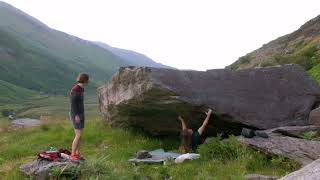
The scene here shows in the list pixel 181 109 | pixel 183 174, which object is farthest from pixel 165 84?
pixel 183 174

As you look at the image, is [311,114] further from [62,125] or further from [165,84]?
[62,125]

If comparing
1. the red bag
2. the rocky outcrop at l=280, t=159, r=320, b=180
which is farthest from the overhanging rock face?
the rocky outcrop at l=280, t=159, r=320, b=180

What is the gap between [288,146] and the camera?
17.8 meters

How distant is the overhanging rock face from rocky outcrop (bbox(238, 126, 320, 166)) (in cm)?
251

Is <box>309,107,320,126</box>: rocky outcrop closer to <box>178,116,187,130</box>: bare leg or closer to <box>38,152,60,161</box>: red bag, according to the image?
<box>178,116,187,130</box>: bare leg

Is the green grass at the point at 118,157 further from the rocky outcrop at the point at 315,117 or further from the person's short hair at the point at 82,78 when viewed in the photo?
the rocky outcrop at the point at 315,117

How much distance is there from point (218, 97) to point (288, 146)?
14.8 feet

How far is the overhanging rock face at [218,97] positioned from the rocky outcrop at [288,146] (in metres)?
2.51

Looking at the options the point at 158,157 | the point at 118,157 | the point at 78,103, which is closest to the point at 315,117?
the point at 158,157

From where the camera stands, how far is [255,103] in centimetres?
2203

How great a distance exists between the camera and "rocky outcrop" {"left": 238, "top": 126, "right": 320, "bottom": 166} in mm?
16969

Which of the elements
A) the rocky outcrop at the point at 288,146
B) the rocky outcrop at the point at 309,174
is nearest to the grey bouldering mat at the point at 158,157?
the rocky outcrop at the point at 288,146

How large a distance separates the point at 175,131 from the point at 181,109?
1.82m

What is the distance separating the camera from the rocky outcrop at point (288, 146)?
16969 mm
